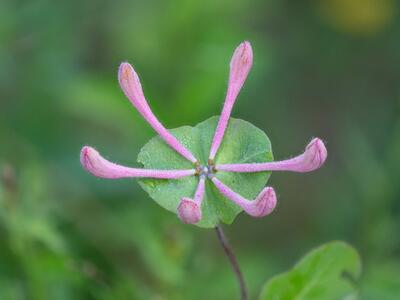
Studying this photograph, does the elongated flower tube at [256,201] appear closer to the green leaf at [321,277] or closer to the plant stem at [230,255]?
the plant stem at [230,255]

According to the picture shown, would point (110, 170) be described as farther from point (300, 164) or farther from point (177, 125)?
point (177, 125)

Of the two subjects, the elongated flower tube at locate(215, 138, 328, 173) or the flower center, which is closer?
the elongated flower tube at locate(215, 138, 328, 173)

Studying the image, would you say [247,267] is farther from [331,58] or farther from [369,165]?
[331,58]

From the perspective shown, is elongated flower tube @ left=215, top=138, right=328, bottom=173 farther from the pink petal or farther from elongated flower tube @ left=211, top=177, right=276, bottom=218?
the pink petal

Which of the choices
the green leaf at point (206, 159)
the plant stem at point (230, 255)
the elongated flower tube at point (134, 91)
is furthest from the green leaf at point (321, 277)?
the elongated flower tube at point (134, 91)

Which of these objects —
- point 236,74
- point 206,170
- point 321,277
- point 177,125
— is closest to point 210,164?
point 206,170

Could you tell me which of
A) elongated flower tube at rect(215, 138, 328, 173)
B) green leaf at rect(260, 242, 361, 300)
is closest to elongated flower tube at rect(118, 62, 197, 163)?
elongated flower tube at rect(215, 138, 328, 173)
